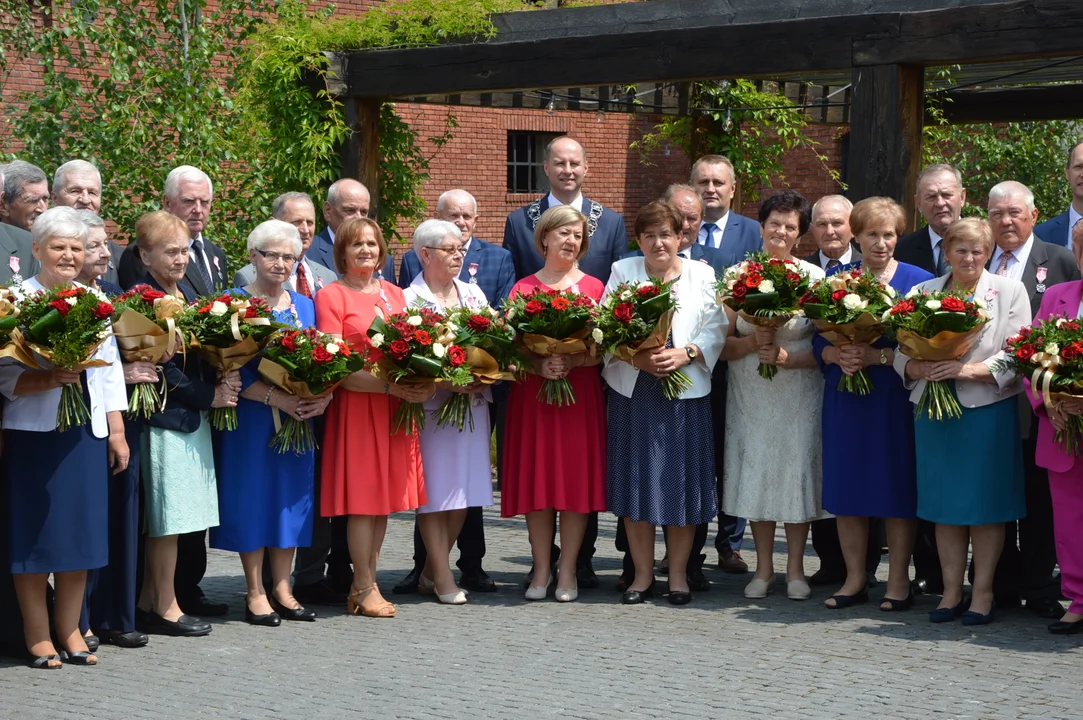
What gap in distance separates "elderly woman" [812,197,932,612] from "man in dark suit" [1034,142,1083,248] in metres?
1.34

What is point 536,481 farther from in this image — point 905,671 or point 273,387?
point 905,671

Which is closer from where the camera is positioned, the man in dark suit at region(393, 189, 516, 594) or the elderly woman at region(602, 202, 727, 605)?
the elderly woman at region(602, 202, 727, 605)

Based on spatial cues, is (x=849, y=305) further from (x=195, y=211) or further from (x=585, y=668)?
(x=195, y=211)

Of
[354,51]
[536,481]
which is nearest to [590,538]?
[536,481]

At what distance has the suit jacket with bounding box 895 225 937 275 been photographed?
8477 mm

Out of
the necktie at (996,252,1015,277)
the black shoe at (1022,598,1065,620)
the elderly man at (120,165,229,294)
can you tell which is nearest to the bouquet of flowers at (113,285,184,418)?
the elderly man at (120,165,229,294)

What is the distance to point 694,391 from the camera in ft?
25.3

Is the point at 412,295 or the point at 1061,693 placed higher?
the point at 412,295

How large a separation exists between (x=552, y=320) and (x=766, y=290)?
1124 mm

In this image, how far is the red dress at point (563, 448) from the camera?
25.6 feet

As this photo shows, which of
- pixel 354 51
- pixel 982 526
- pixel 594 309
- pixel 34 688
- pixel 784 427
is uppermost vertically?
pixel 354 51

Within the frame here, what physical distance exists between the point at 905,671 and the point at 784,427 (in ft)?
5.92

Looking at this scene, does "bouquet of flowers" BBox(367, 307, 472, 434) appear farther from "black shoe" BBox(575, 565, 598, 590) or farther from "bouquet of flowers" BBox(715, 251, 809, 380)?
"black shoe" BBox(575, 565, 598, 590)

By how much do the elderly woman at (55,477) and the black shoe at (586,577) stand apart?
291 centimetres
